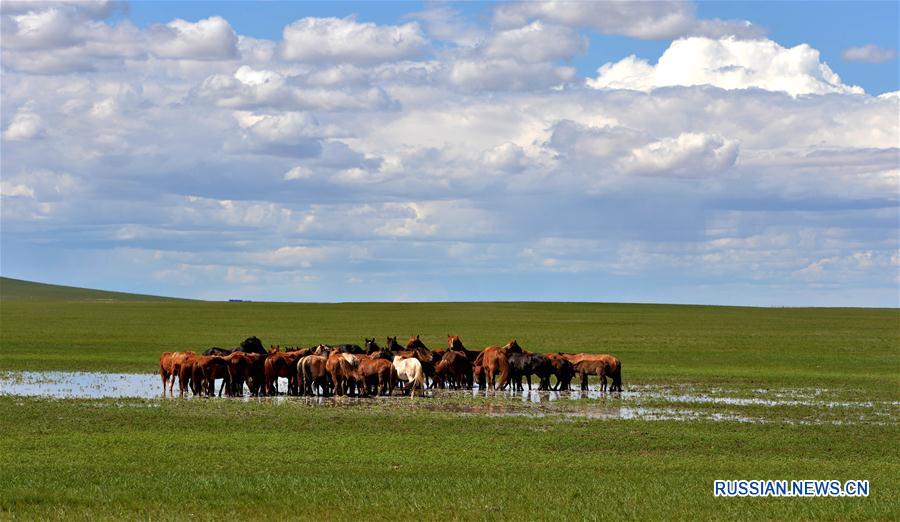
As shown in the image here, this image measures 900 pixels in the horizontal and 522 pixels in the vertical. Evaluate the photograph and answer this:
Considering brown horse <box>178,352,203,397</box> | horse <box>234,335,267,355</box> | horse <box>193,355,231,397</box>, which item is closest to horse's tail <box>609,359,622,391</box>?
horse <box>234,335,267,355</box>

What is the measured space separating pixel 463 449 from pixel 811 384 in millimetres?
20687

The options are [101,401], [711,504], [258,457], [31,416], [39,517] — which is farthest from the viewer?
[101,401]

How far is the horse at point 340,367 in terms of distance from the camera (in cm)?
3156

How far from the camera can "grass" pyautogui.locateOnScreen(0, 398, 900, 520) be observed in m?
14.1

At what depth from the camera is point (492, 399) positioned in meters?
31.2

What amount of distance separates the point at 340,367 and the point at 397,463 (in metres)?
13.3

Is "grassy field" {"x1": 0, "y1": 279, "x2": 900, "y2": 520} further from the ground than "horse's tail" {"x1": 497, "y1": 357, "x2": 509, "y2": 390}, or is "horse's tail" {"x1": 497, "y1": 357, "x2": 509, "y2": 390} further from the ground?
"horse's tail" {"x1": 497, "y1": 357, "x2": 509, "y2": 390}

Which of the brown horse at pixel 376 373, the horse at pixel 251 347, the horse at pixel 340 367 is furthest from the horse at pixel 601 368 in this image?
the horse at pixel 251 347

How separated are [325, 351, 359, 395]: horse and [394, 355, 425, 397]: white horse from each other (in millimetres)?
1270

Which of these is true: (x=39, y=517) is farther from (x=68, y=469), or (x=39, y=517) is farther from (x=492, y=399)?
(x=492, y=399)

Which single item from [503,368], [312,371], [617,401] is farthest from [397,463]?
[503,368]

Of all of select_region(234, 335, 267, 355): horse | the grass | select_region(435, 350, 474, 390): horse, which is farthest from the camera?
select_region(234, 335, 267, 355): horse

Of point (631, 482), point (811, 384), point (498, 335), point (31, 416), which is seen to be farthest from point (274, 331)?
point (631, 482)

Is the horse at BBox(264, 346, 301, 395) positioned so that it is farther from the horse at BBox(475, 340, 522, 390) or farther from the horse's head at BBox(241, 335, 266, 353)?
the horse at BBox(475, 340, 522, 390)
